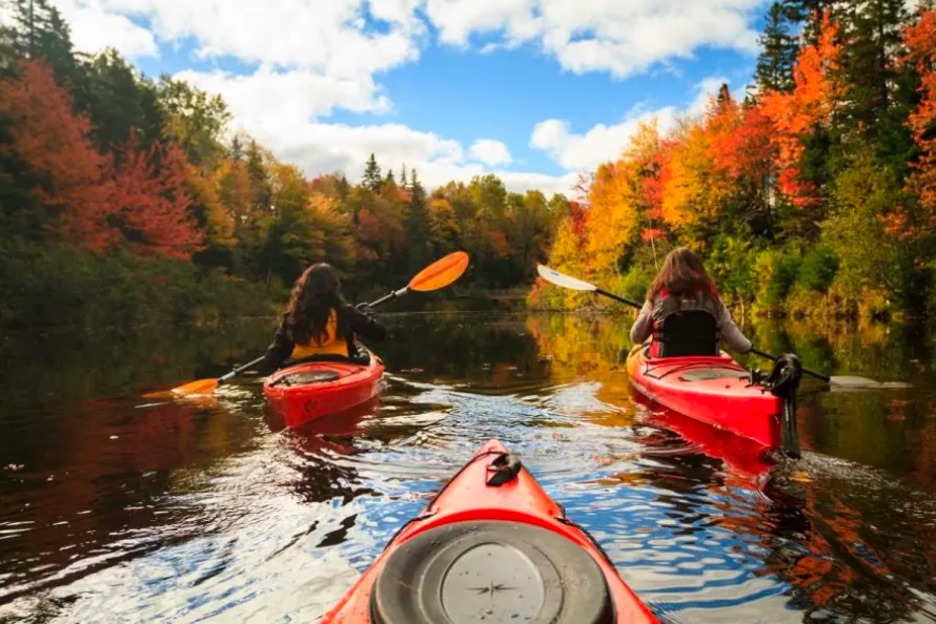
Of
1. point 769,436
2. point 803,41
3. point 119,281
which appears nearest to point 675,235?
point 803,41

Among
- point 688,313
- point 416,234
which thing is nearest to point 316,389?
point 688,313

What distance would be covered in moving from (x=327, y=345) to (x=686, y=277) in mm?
3668

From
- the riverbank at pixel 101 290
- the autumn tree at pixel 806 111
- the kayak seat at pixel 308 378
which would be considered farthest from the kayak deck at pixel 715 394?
the riverbank at pixel 101 290

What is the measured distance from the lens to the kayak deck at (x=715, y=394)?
4641 millimetres

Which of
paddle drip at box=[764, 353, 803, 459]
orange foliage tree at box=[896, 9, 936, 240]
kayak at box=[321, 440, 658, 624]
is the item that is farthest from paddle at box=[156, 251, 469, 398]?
orange foliage tree at box=[896, 9, 936, 240]

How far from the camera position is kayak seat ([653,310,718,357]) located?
247 inches

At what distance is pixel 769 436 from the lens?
463 cm

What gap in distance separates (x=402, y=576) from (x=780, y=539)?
2.18m

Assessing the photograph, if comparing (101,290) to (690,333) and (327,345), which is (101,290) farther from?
(690,333)

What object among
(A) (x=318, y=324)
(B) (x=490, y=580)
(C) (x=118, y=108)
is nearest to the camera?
(B) (x=490, y=580)

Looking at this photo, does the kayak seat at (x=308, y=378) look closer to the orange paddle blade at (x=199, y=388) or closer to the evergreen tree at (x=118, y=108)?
the orange paddle blade at (x=199, y=388)

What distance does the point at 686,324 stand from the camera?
20.8 feet

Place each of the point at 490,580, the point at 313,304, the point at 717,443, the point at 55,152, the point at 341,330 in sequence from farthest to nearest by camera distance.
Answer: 1. the point at 55,152
2. the point at 341,330
3. the point at 313,304
4. the point at 717,443
5. the point at 490,580

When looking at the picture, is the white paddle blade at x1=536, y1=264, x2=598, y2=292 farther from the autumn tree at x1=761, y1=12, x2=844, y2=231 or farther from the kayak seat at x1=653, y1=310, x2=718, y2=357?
the autumn tree at x1=761, y1=12, x2=844, y2=231
